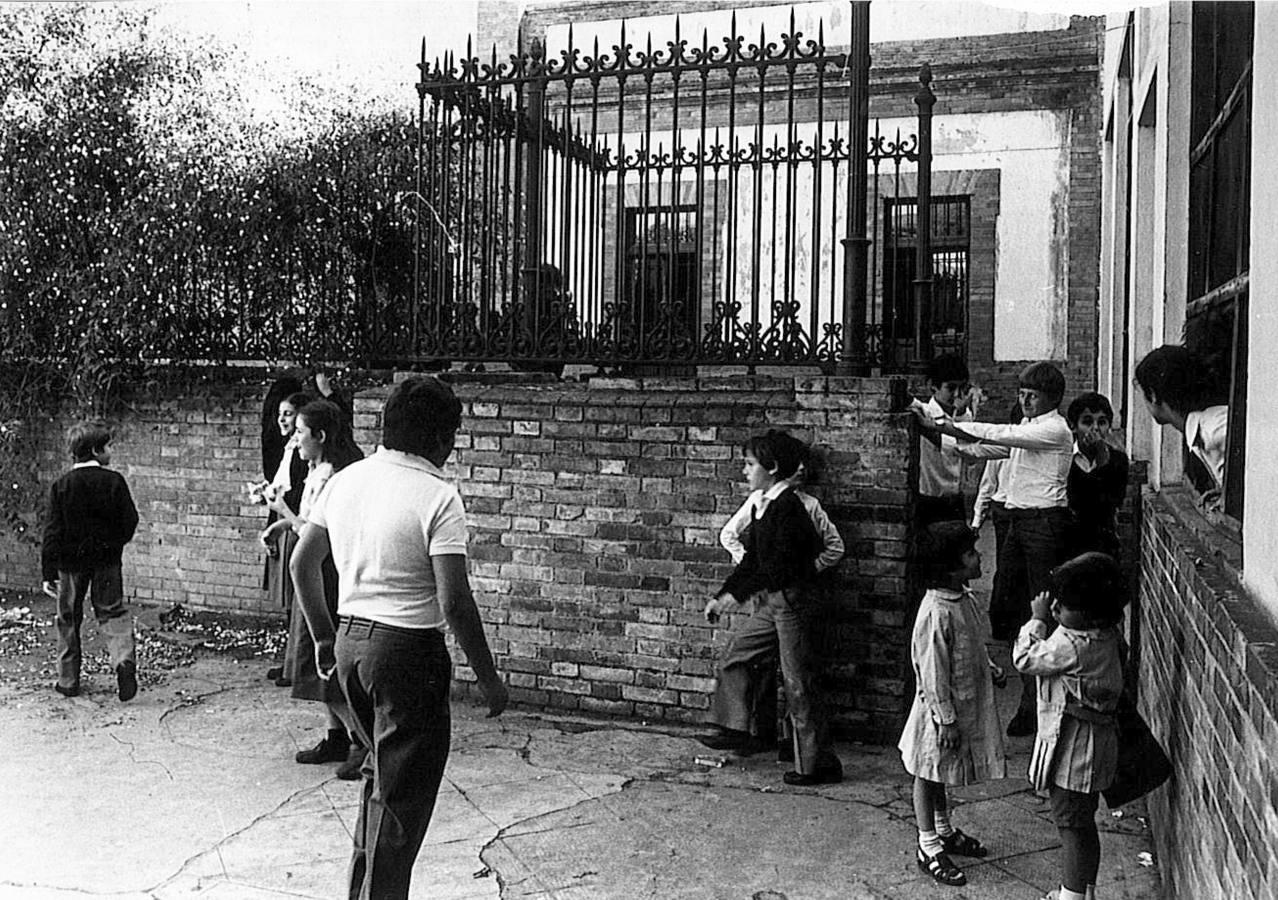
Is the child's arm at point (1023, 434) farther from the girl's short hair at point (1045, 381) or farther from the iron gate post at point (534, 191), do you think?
the iron gate post at point (534, 191)

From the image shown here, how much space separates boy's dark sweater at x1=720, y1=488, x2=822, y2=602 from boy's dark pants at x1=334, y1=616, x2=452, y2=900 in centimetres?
223

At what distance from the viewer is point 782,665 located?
5.56 m

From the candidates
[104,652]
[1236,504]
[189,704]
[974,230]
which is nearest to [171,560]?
[104,652]

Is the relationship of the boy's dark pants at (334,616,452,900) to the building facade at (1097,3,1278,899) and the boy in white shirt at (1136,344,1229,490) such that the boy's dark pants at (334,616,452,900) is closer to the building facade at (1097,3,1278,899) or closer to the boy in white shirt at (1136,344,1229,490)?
the building facade at (1097,3,1278,899)

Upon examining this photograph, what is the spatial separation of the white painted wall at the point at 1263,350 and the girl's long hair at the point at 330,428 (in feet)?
13.3

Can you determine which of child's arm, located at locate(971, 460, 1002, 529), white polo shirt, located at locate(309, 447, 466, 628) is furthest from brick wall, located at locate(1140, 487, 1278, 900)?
child's arm, located at locate(971, 460, 1002, 529)

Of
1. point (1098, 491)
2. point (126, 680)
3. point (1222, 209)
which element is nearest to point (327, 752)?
point (126, 680)

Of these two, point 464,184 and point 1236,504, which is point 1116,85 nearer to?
point 464,184

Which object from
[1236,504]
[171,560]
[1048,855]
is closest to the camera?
[1236,504]

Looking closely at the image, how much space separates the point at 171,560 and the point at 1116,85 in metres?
8.58

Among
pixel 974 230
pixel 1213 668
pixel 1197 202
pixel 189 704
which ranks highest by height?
pixel 974 230

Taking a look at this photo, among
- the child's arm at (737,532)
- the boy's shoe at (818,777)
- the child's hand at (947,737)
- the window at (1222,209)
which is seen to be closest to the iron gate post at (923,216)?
the window at (1222,209)

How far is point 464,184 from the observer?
7.14 m

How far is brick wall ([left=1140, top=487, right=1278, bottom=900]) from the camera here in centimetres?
233
